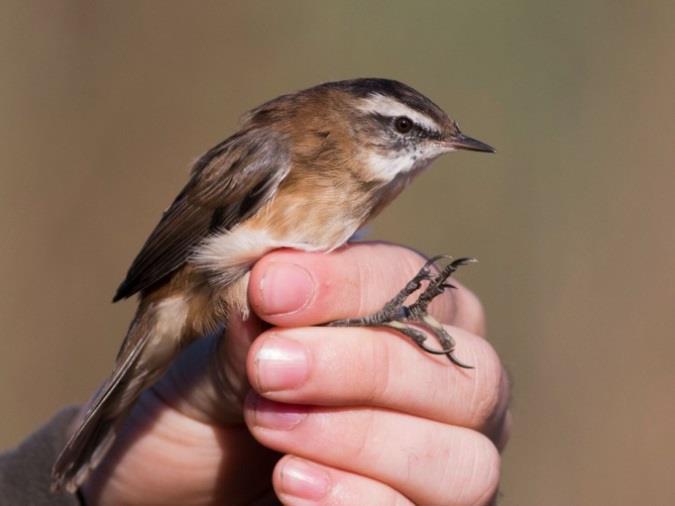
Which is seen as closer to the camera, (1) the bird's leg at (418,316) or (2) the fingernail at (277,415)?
(2) the fingernail at (277,415)

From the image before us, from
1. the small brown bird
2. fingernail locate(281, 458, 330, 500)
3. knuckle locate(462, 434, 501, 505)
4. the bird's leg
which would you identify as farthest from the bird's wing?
knuckle locate(462, 434, 501, 505)

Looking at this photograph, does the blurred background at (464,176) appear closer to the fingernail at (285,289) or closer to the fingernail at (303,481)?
the fingernail at (303,481)

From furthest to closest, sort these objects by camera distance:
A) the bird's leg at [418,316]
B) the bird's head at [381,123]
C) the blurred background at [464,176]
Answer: the blurred background at [464,176]
the bird's head at [381,123]
the bird's leg at [418,316]

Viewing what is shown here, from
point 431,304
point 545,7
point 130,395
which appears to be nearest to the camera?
point 431,304

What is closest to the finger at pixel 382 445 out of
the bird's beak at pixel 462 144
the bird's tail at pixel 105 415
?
the bird's tail at pixel 105 415

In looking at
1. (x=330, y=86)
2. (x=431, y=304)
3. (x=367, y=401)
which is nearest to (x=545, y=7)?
(x=330, y=86)

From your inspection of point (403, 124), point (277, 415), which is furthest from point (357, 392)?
point (403, 124)

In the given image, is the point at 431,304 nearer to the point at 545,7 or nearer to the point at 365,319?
the point at 365,319
